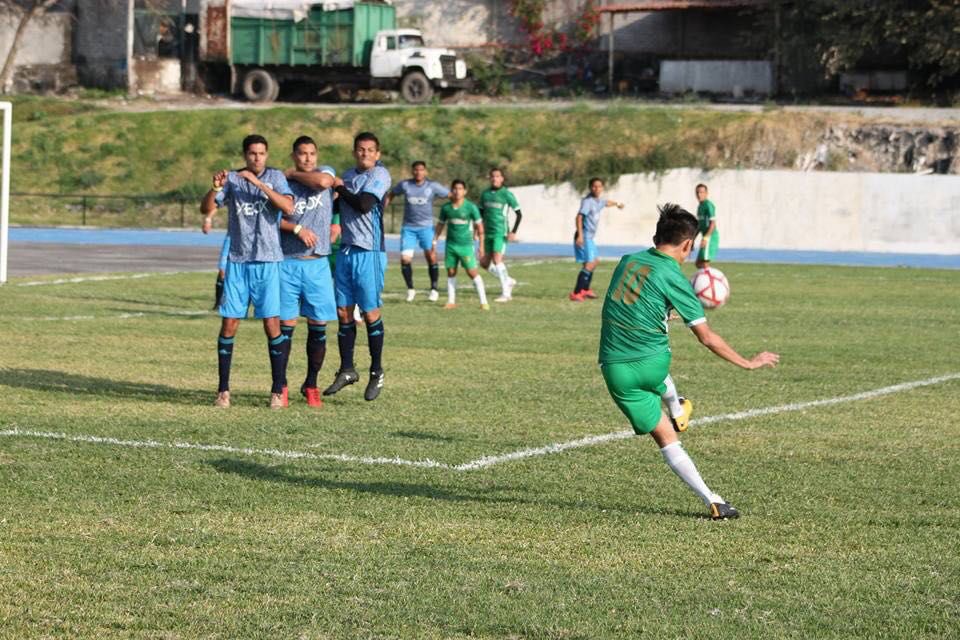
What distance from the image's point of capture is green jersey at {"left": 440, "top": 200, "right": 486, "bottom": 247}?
2219 centimetres

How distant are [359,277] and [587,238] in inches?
479

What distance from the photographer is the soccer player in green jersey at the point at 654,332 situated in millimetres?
8094

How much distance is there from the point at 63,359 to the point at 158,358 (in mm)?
909

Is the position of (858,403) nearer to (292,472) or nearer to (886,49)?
(292,472)

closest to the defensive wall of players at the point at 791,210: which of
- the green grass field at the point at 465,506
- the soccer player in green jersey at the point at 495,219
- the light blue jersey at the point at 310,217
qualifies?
the soccer player in green jersey at the point at 495,219

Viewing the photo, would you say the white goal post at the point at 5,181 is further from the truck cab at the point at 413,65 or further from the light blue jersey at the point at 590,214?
the truck cab at the point at 413,65

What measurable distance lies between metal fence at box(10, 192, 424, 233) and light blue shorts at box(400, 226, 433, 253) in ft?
75.3

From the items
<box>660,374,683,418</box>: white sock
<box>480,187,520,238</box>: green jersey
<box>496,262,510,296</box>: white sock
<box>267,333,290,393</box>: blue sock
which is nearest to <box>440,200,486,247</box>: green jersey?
<box>496,262,510,296</box>: white sock

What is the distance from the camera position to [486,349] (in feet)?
54.3

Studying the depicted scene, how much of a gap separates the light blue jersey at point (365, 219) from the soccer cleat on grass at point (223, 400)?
1.66m

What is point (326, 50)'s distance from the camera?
55688mm

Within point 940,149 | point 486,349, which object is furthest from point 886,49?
point 486,349

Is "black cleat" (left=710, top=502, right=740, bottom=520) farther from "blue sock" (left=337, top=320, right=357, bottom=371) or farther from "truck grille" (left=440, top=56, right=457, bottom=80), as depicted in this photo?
"truck grille" (left=440, top=56, right=457, bottom=80)

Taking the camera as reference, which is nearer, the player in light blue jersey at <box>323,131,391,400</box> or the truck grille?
the player in light blue jersey at <box>323,131,391,400</box>
